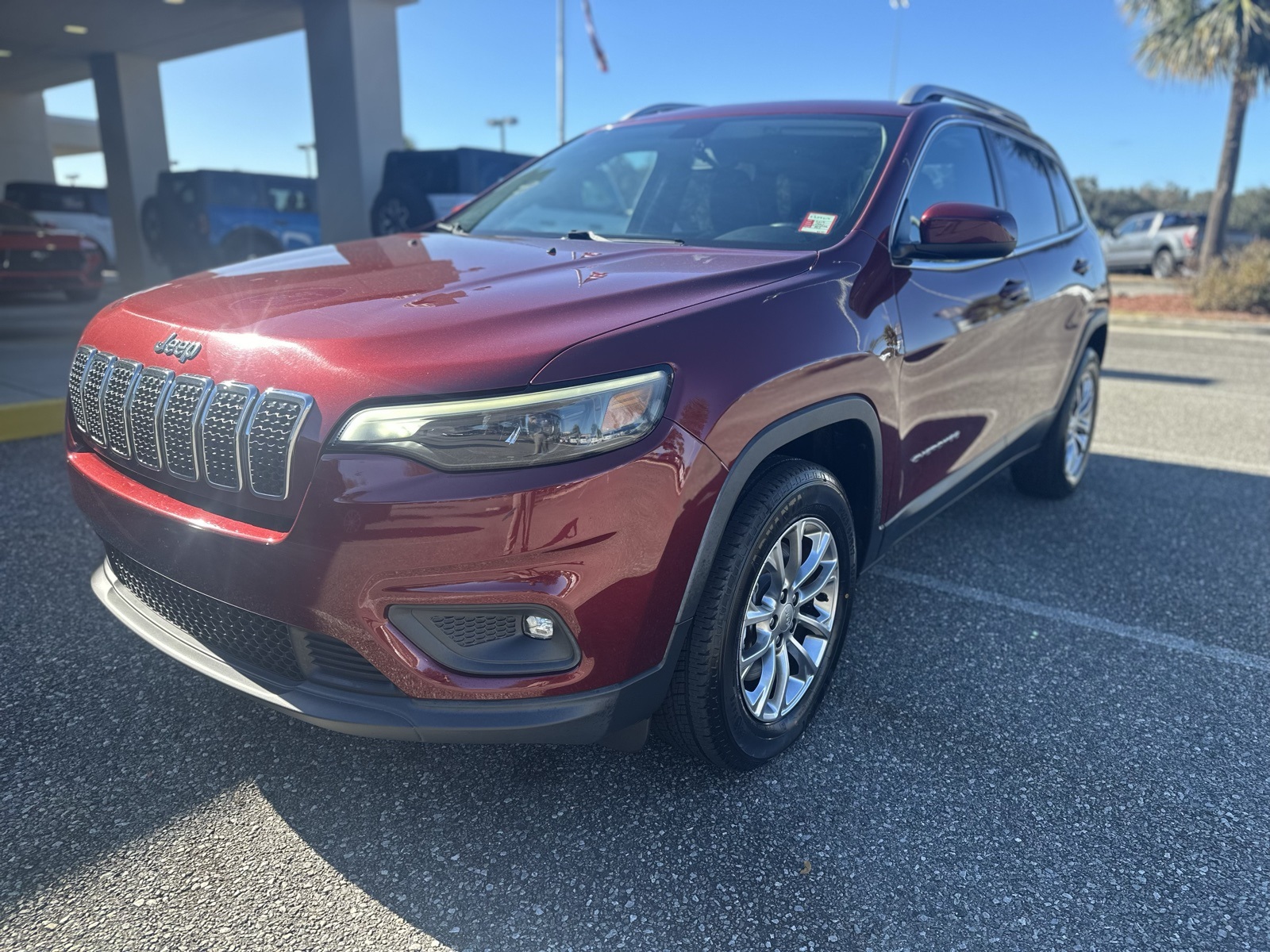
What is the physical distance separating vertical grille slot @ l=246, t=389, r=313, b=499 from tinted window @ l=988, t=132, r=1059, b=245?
293 centimetres

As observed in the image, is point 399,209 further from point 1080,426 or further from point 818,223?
point 818,223

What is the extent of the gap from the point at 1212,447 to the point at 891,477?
4444mm

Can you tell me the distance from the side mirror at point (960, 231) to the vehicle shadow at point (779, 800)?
1306 millimetres

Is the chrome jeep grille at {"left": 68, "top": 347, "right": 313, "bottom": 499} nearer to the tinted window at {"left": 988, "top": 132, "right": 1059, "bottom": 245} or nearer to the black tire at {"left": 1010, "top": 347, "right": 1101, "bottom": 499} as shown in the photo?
the tinted window at {"left": 988, "top": 132, "right": 1059, "bottom": 245}

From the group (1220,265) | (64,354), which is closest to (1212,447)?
(64,354)

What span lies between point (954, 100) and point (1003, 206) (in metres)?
0.46

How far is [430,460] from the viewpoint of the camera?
1.69m

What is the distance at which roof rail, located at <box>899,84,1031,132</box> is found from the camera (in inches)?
129

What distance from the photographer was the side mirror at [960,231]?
2.61m

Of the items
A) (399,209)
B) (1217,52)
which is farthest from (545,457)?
(1217,52)

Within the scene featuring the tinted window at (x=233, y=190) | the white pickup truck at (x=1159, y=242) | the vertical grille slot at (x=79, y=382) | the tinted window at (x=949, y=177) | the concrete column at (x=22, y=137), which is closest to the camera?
the vertical grille slot at (x=79, y=382)

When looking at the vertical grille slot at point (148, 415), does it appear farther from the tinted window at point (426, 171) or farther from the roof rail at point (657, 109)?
the tinted window at point (426, 171)

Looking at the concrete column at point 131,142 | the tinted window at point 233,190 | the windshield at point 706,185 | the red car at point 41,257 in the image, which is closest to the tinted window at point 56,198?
the concrete column at point 131,142

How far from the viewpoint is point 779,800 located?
226cm
